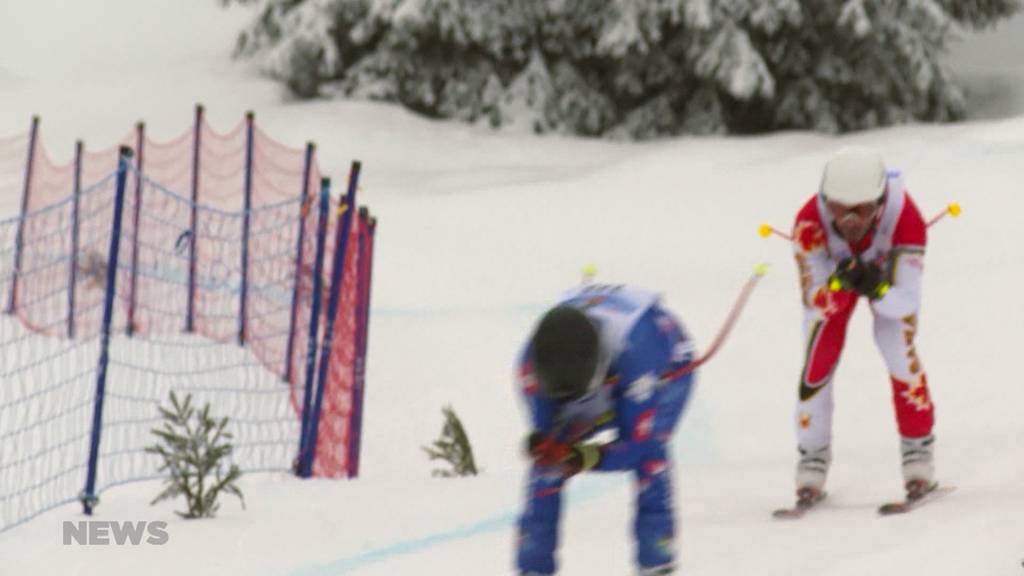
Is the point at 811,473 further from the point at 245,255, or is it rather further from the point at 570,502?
the point at 245,255

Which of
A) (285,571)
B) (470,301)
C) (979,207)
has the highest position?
(979,207)

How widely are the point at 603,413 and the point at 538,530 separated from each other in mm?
391

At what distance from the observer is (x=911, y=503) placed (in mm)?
6598

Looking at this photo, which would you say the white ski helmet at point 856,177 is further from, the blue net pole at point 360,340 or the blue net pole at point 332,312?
the blue net pole at point 360,340

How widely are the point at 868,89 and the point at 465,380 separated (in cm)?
1187

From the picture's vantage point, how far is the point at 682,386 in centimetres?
505

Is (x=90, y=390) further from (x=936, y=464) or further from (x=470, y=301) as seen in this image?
(x=936, y=464)

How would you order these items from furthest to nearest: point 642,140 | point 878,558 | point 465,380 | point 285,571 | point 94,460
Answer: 1. point 642,140
2. point 465,380
3. point 94,460
4. point 285,571
5. point 878,558

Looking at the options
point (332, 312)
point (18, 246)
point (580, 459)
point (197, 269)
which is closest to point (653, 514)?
point (580, 459)

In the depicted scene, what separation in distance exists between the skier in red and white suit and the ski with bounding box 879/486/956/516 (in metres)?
0.03

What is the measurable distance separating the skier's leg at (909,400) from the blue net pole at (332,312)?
3228mm

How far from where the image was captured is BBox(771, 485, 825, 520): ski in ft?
22.1

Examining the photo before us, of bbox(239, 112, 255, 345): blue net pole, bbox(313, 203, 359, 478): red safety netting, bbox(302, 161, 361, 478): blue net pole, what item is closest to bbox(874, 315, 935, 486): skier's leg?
bbox(302, 161, 361, 478): blue net pole

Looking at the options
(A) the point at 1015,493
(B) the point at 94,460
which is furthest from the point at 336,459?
(A) the point at 1015,493
